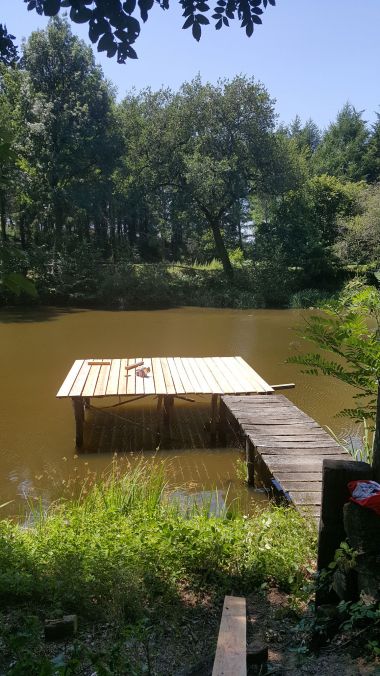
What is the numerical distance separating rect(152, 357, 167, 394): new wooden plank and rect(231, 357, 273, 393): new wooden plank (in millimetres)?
1377

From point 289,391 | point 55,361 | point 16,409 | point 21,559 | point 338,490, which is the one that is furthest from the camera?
point 55,361

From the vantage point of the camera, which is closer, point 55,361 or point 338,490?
point 338,490

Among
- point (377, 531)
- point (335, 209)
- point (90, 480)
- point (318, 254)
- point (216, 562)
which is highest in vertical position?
point (335, 209)

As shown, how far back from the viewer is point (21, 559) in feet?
10.5

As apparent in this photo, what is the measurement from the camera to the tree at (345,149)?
42688 millimetres

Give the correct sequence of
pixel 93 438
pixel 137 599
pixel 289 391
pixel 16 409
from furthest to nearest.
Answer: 1. pixel 289 391
2. pixel 16 409
3. pixel 93 438
4. pixel 137 599

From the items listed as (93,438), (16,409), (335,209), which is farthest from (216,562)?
(335,209)

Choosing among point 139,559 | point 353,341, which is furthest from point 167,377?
point 353,341

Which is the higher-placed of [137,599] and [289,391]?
[137,599]

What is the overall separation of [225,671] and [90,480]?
4674 mm

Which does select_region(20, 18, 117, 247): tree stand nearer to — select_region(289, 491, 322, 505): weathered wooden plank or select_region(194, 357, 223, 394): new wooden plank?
A: select_region(194, 357, 223, 394): new wooden plank

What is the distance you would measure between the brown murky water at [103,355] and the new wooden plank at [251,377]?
3.45 feet

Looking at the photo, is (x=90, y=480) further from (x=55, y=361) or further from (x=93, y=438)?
(x=55, y=361)

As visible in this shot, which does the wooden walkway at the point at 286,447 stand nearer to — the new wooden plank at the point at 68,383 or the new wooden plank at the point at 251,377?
the new wooden plank at the point at 251,377
